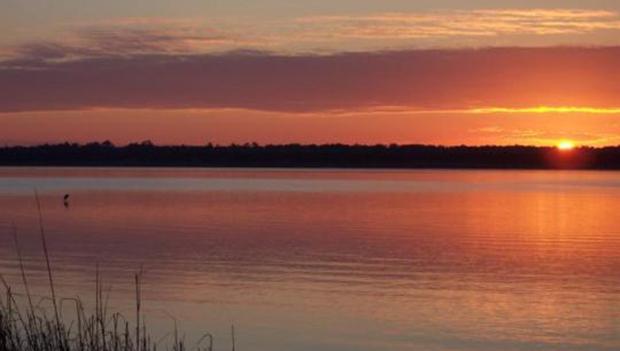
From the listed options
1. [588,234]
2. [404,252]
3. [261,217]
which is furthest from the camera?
[261,217]

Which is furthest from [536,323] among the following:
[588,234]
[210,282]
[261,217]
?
[261,217]

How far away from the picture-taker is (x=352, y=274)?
1689 centimetres

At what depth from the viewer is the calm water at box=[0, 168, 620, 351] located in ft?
39.9

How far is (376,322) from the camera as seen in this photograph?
12.6 metres

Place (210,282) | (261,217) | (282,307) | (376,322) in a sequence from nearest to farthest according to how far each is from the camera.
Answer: (376,322), (282,307), (210,282), (261,217)

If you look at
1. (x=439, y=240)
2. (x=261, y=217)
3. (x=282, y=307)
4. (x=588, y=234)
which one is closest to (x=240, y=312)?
(x=282, y=307)

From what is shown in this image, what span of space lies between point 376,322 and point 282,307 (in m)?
1.45

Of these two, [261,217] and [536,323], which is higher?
[261,217]

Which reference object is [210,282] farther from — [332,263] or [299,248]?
[299,248]

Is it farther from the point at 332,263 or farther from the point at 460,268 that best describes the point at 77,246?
the point at 460,268

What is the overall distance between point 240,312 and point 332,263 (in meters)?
5.36

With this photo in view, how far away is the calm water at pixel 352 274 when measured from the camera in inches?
479

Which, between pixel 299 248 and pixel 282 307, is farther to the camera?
pixel 299 248

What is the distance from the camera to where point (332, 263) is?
18.4 meters
